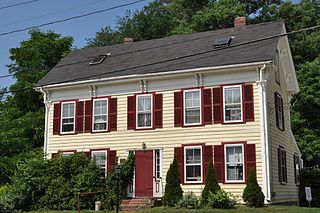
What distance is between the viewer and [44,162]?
2102 cm

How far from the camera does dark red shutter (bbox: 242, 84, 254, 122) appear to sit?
754 inches

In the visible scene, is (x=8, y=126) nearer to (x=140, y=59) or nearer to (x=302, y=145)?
(x=140, y=59)

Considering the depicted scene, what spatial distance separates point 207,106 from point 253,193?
171 inches

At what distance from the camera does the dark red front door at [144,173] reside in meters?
20.5

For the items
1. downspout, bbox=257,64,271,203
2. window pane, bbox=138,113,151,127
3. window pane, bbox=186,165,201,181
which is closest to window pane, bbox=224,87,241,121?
downspout, bbox=257,64,271,203

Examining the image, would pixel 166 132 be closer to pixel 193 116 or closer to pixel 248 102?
pixel 193 116

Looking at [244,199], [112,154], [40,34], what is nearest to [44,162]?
[112,154]

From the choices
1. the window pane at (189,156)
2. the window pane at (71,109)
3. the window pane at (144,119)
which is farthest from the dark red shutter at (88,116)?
the window pane at (189,156)

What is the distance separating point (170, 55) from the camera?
2275 cm

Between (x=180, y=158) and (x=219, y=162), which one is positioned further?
(x=180, y=158)

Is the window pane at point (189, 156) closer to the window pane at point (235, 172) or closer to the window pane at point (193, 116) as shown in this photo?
the window pane at point (193, 116)

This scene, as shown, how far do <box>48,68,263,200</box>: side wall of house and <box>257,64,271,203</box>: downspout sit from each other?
0.18 metres

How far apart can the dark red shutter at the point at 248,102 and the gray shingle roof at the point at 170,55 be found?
1.14 meters

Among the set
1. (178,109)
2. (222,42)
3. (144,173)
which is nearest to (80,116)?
(144,173)
